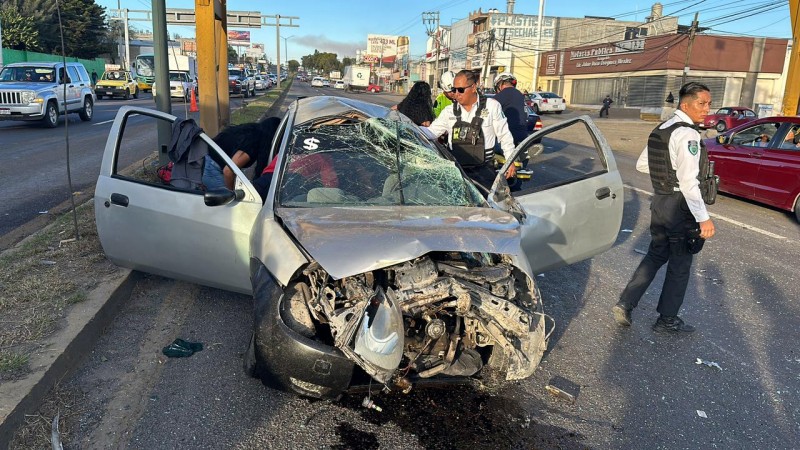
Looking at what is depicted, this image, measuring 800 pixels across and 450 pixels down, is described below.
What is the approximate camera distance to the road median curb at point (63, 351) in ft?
9.21

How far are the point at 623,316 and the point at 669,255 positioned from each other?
586mm

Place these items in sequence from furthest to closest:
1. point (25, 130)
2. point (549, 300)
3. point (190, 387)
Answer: point (25, 130) → point (549, 300) → point (190, 387)

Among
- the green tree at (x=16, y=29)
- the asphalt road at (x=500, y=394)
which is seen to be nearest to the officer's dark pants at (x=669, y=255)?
the asphalt road at (x=500, y=394)

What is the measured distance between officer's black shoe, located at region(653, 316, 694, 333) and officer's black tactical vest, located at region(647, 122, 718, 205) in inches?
36.7

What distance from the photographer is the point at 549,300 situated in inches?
199

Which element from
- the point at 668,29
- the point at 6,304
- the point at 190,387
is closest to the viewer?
the point at 190,387

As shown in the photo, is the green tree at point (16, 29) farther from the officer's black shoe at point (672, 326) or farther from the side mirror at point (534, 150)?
the officer's black shoe at point (672, 326)

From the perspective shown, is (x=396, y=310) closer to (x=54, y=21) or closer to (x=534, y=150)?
(x=534, y=150)

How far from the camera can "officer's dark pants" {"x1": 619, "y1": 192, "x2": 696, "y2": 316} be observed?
4.29m

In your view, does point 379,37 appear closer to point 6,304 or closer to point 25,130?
point 25,130

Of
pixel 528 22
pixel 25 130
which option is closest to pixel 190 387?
pixel 25 130

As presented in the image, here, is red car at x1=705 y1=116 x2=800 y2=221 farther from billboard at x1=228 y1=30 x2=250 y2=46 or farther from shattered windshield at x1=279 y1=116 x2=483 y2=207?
billboard at x1=228 y1=30 x2=250 y2=46

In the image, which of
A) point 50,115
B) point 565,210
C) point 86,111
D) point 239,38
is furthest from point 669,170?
point 239,38

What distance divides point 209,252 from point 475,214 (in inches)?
73.2
